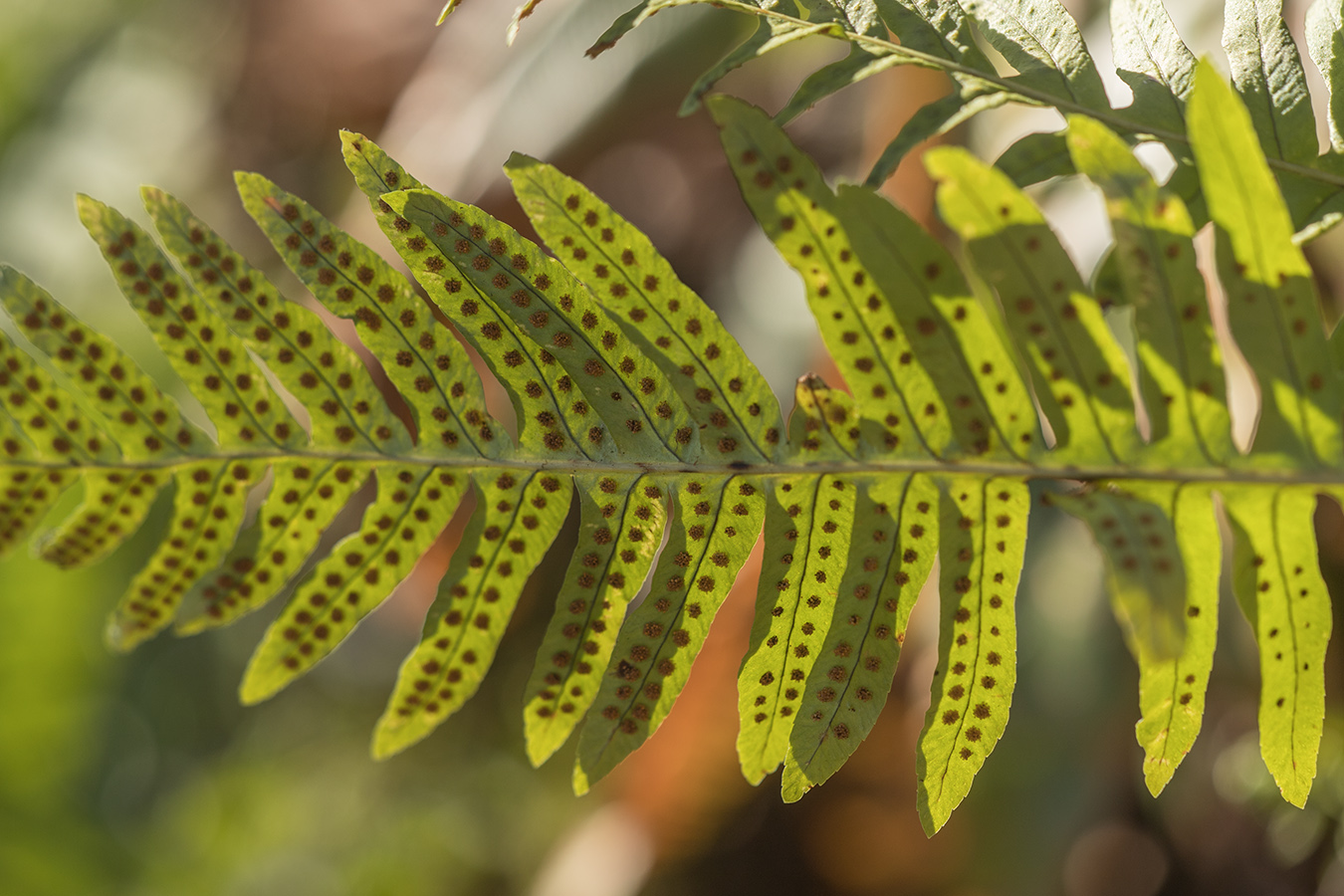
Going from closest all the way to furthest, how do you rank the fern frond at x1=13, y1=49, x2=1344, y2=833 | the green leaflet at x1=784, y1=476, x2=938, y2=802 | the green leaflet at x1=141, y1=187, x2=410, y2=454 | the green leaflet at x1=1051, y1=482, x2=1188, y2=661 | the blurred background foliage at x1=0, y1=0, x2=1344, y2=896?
the green leaflet at x1=1051, y1=482, x2=1188, y2=661 < the fern frond at x1=13, y1=49, x2=1344, y2=833 < the green leaflet at x1=784, y1=476, x2=938, y2=802 < the green leaflet at x1=141, y1=187, x2=410, y2=454 < the blurred background foliage at x1=0, y1=0, x2=1344, y2=896

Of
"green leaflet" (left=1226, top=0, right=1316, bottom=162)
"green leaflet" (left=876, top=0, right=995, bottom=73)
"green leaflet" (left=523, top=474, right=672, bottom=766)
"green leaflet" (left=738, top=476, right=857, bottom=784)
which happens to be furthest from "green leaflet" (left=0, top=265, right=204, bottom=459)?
"green leaflet" (left=1226, top=0, right=1316, bottom=162)

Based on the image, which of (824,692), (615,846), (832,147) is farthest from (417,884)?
(832,147)

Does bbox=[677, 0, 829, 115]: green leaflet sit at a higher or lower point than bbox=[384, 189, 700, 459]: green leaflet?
higher

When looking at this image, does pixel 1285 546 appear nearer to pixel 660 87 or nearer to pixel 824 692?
pixel 824 692

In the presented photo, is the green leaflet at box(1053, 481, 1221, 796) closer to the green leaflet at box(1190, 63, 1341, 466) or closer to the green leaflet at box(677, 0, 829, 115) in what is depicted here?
the green leaflet at box(1190, 63, 1341, 466)

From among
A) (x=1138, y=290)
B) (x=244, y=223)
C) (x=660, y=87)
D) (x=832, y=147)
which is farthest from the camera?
(x=244, y=223)

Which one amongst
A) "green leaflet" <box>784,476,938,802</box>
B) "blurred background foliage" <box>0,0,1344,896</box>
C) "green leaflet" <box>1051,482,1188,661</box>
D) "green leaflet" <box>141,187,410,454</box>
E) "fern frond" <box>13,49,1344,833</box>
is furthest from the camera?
"blurred background foliage" <box>0,0,1344,896</box>
